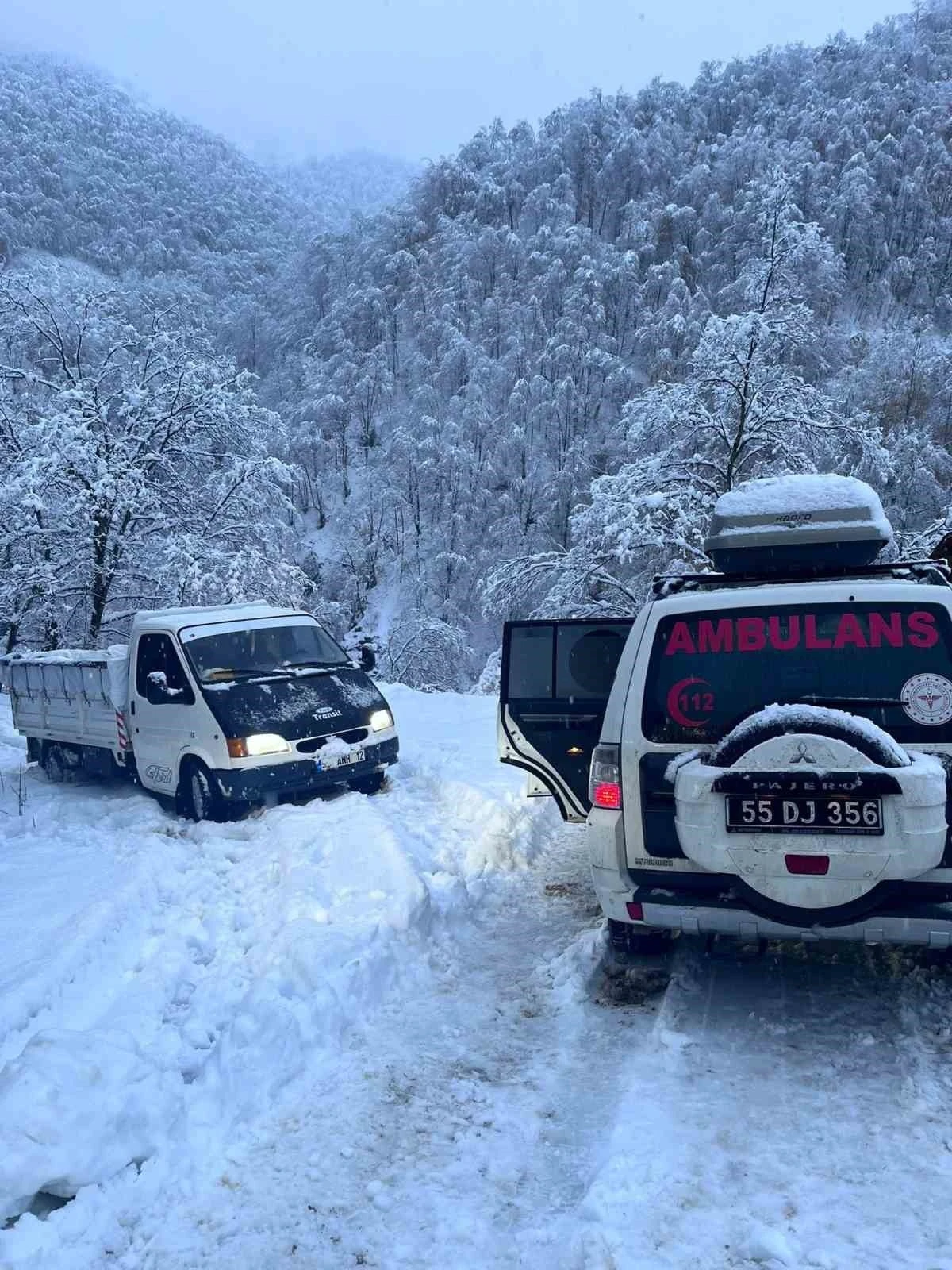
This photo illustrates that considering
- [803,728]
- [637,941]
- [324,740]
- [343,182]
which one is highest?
[343,182]

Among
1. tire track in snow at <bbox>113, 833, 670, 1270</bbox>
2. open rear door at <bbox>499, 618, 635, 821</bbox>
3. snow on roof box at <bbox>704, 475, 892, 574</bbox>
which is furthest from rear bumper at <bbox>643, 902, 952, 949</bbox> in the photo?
snow on roof box at <bbox>704, 475, 892, 574</bbox>

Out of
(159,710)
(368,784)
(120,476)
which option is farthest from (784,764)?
(120,476)

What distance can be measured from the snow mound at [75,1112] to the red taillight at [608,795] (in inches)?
89.8

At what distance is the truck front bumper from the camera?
7.95 m

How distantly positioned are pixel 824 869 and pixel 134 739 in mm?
7948

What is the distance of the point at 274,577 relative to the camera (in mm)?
18812

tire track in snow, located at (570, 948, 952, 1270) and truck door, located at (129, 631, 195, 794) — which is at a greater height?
truck door, located at (129, 631, 195, 794)

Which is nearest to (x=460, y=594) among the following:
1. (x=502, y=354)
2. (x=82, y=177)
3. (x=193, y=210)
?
(x=502, y=354)

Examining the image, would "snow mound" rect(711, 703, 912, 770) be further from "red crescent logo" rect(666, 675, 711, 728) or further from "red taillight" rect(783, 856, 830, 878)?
"red taillight" rect(783, 856, 830, 878)

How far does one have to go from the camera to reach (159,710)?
8.95 m

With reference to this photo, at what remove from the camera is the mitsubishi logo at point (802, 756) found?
3548mm

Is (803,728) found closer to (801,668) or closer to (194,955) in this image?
(801,668)

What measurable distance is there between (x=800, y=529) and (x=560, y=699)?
6.45ft

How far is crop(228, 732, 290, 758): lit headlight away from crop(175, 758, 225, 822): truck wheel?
440 millimetres
